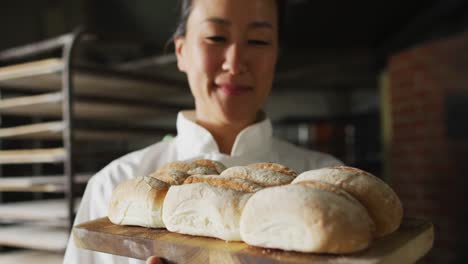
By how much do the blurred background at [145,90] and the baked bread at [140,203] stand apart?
2.60 feet

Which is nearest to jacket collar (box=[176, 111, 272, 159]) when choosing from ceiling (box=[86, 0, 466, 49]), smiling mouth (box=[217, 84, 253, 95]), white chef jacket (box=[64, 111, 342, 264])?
white chef jacket (box=[64, 111, 342, 264])

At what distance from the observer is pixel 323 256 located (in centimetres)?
54

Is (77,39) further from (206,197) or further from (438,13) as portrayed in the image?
(438,13)

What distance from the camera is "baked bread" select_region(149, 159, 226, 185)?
2.57ft

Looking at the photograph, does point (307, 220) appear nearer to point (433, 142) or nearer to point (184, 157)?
point (184, 157)

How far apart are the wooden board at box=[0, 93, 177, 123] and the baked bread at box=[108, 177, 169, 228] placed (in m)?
0.86

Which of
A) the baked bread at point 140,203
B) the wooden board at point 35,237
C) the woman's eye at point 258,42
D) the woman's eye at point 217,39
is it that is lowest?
the wooden board at point 35,237

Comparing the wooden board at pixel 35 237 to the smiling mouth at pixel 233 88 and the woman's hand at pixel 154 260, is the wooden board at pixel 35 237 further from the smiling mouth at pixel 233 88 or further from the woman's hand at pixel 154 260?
the woman's hand at pixel 154 260

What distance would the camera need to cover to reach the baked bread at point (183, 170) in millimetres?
784

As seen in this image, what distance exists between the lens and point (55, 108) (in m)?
1.72

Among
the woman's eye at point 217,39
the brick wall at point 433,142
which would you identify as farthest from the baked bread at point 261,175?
the brick wall at point 433,142

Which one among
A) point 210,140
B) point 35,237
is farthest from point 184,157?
point 35,237

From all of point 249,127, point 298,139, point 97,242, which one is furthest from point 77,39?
point 298,139

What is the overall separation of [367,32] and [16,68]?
2.60 meters
